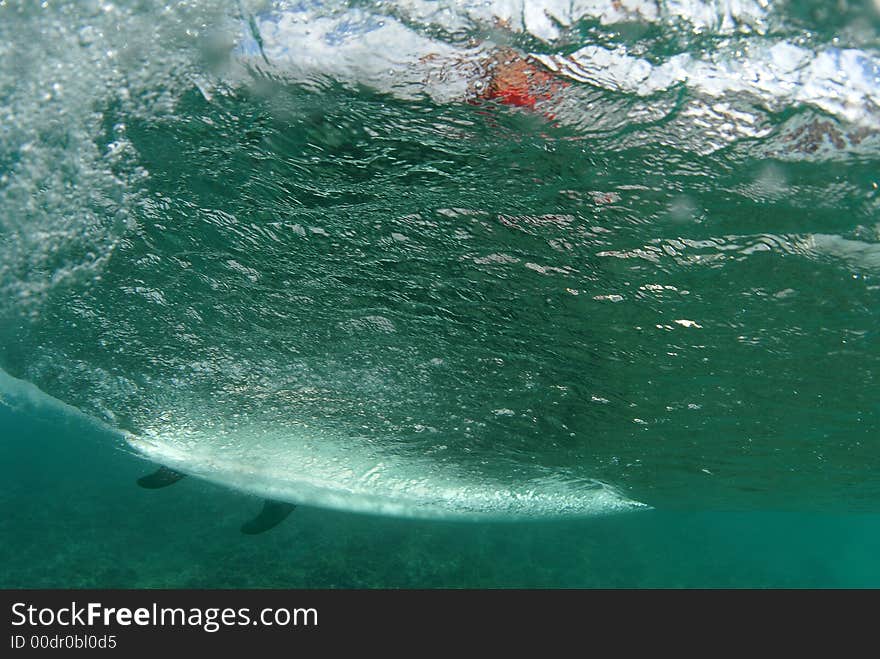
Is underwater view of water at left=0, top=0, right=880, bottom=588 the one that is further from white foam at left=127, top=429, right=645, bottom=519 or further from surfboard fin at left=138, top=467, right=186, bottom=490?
surfboard fin at left=138, top=467, right=186, bottom=490

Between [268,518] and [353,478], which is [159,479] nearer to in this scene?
[268,518]

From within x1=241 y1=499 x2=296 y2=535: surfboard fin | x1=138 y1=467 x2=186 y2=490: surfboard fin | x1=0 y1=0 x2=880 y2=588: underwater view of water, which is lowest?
x1=241 y1=499 x2=296 y2=535: surfboard fin

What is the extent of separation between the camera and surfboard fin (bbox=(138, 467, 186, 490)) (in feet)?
46.1

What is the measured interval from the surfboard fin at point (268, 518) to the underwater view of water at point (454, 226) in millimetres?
3176

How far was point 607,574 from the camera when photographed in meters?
30.1

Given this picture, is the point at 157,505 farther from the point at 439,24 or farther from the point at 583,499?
the point at 439,24

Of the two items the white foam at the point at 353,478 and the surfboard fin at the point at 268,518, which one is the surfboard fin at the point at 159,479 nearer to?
the white foam at the point at 353,478

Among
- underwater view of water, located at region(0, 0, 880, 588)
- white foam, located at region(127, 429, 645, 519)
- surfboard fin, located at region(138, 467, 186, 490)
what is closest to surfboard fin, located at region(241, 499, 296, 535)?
white foam, located at region(127, 429, 645, 519)

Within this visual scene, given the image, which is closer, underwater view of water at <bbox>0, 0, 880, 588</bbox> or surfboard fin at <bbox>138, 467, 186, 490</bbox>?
underwater view of water at <bbox>0, 0, 880, 588</bbox>

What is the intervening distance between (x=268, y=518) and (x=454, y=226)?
1450 centimetres

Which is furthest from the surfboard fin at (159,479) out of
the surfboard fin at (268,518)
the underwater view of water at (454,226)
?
the surfboard fin at (268,518)

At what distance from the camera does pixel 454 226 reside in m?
5.59

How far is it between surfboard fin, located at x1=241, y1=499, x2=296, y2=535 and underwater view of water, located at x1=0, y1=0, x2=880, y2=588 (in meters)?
3.18

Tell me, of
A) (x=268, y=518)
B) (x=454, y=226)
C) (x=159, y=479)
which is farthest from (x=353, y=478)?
(x=454, y=226)
